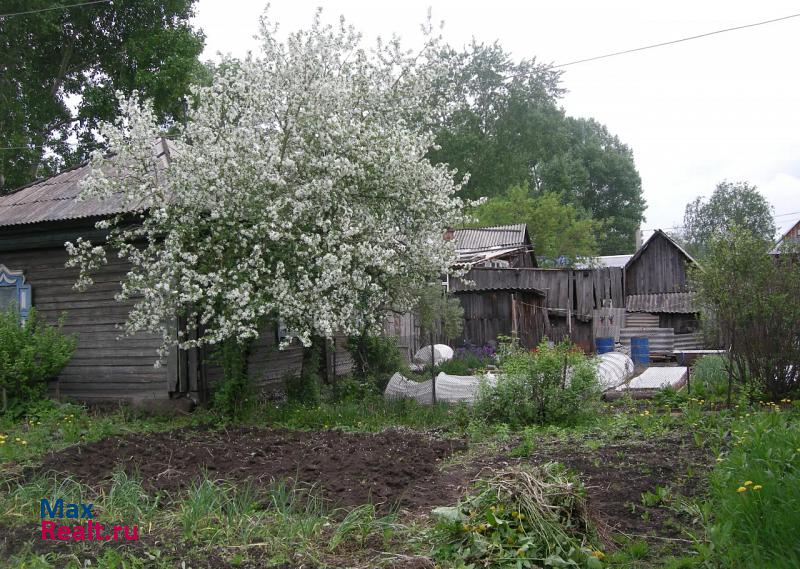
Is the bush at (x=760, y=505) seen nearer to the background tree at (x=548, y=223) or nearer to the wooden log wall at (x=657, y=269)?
the wooden log wall at (x=657, y=269)

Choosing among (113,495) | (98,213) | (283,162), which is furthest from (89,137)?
(113,495)

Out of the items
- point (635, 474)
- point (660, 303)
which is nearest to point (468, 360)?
Result: point (635, 474)

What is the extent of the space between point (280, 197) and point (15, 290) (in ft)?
19.4

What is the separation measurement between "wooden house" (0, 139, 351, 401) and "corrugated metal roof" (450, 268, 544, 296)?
8891mm

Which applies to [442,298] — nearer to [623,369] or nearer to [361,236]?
[623,369]

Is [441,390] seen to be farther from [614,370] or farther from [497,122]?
[497,122]

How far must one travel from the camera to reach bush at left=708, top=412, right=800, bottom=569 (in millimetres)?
3562

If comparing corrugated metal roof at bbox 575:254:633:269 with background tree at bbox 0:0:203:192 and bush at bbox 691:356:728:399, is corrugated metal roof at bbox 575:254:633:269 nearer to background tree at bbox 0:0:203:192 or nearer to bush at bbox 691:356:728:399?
background tree at bbox 0:0:203:192

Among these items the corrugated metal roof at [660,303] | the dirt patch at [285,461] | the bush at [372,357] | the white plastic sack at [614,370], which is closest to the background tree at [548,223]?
the corrugated metal roof at [660,303]

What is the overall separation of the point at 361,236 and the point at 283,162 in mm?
1649

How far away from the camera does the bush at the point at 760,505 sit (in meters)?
3.56

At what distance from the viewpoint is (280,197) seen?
9836mm

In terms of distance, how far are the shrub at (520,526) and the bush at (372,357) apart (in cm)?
877

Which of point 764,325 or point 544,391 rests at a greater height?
point 764,325
